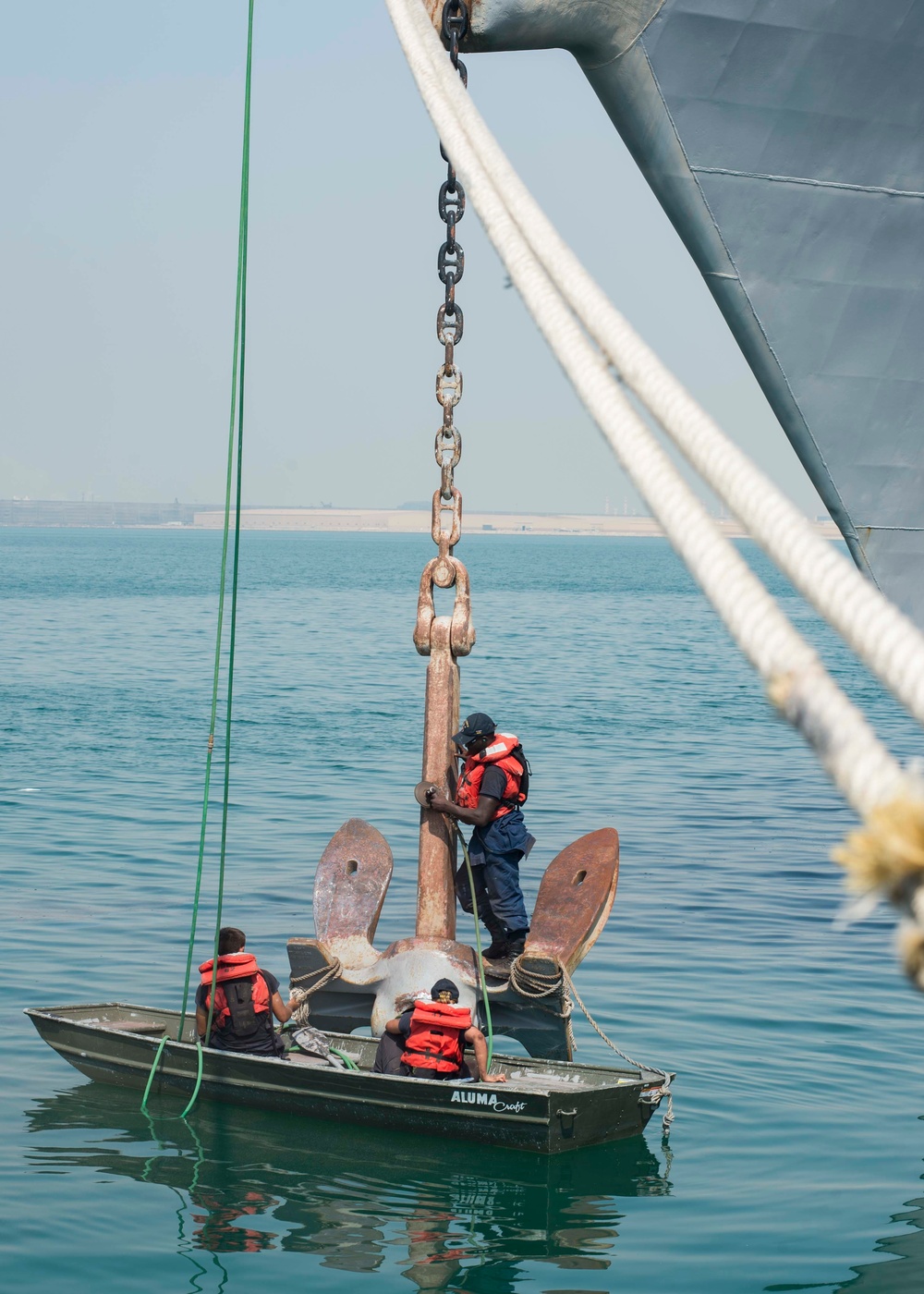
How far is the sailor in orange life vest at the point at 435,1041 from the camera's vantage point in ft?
29.2

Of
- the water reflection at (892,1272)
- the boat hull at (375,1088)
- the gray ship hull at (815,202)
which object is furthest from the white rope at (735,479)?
the boat hull at (375,1088)

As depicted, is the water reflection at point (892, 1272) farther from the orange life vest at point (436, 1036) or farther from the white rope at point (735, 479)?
the white rope at point (735, 479)

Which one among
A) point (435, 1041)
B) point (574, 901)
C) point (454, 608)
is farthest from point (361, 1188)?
point (454, 608)

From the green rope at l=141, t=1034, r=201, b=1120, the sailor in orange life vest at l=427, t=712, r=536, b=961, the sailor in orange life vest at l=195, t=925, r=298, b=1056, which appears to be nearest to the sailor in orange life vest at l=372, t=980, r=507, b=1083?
the sailor in orange life vest at l=427, t=712, r=536, b=961

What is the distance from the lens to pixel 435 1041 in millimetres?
9062

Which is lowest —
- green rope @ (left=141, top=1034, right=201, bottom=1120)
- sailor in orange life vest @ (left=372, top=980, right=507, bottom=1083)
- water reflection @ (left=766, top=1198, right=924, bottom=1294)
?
water reflection @ (left=766, top=1198, right=924, bottom=1294)

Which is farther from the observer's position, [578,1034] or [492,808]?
[578,1034]

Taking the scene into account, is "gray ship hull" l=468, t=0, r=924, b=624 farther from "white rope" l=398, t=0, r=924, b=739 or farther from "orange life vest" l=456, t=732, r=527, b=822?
"orange life vest" l=456, t=732, r=527, b=822

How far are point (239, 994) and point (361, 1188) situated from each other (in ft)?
4.57

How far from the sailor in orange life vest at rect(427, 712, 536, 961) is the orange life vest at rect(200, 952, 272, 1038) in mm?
1470

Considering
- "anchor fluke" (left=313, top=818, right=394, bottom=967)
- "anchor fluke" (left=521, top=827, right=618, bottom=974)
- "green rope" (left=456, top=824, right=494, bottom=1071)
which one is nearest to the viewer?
A: "green rope" (left=456, top=824, right=494, bottom=1071)

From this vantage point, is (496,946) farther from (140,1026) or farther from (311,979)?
(140,1026)

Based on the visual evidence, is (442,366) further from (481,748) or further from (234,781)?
(234,781)

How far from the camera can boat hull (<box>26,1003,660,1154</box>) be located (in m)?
9.12
